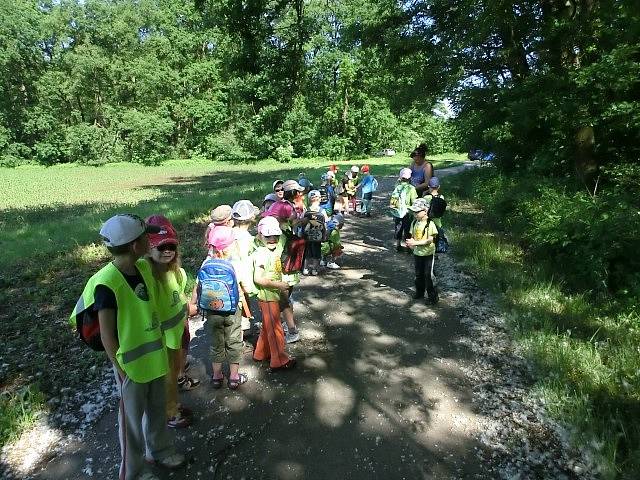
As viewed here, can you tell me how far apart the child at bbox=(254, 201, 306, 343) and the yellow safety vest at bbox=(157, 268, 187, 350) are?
4.46 ft

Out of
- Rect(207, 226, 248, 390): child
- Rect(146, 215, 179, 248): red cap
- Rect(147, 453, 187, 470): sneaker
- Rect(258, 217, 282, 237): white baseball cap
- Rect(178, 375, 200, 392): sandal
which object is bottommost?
Rect(178, 375, 200, 392): sandal

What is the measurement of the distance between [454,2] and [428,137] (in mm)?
46581

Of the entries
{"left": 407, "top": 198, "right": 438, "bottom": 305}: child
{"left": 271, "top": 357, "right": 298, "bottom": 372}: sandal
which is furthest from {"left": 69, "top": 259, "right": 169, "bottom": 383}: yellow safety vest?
{"left": 407, "top": 198, "right": 438, "bottom": 305}: child

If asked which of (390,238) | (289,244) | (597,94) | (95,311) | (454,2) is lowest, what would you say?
(390,238)

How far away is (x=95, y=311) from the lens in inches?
108

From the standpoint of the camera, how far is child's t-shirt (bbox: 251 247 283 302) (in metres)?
4.45

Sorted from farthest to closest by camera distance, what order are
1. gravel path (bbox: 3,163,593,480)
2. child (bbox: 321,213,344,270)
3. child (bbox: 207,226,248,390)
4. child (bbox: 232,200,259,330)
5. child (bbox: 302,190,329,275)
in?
child (bbox: 321,213,344,270) → child (bbox: 302,190,329,275) → child (bbox: 232,200,259,330) → child (bbox: 207,226,248,390) → gravel path (bbox: 3,163,593,480)

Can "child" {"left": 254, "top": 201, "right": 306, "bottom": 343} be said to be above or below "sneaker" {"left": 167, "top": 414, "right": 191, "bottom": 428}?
above

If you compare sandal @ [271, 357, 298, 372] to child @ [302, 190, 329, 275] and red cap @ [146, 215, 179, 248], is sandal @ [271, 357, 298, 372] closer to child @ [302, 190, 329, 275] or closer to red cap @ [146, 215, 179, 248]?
red cap @ [146, 215, 179, 248]

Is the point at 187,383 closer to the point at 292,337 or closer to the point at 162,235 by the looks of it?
the point at 292,337

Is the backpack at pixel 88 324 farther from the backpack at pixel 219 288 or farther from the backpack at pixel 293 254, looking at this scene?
the backpack at pixel 293 254

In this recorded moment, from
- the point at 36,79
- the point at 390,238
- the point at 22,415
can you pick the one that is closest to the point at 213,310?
the point at 22,415

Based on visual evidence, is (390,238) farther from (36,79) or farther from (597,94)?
(36,79)

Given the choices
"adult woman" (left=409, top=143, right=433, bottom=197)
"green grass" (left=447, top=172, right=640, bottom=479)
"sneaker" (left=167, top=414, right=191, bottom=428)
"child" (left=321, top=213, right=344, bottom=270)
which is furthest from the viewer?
"adult woman" (left=409, top=143, right=433, bottom=197)
